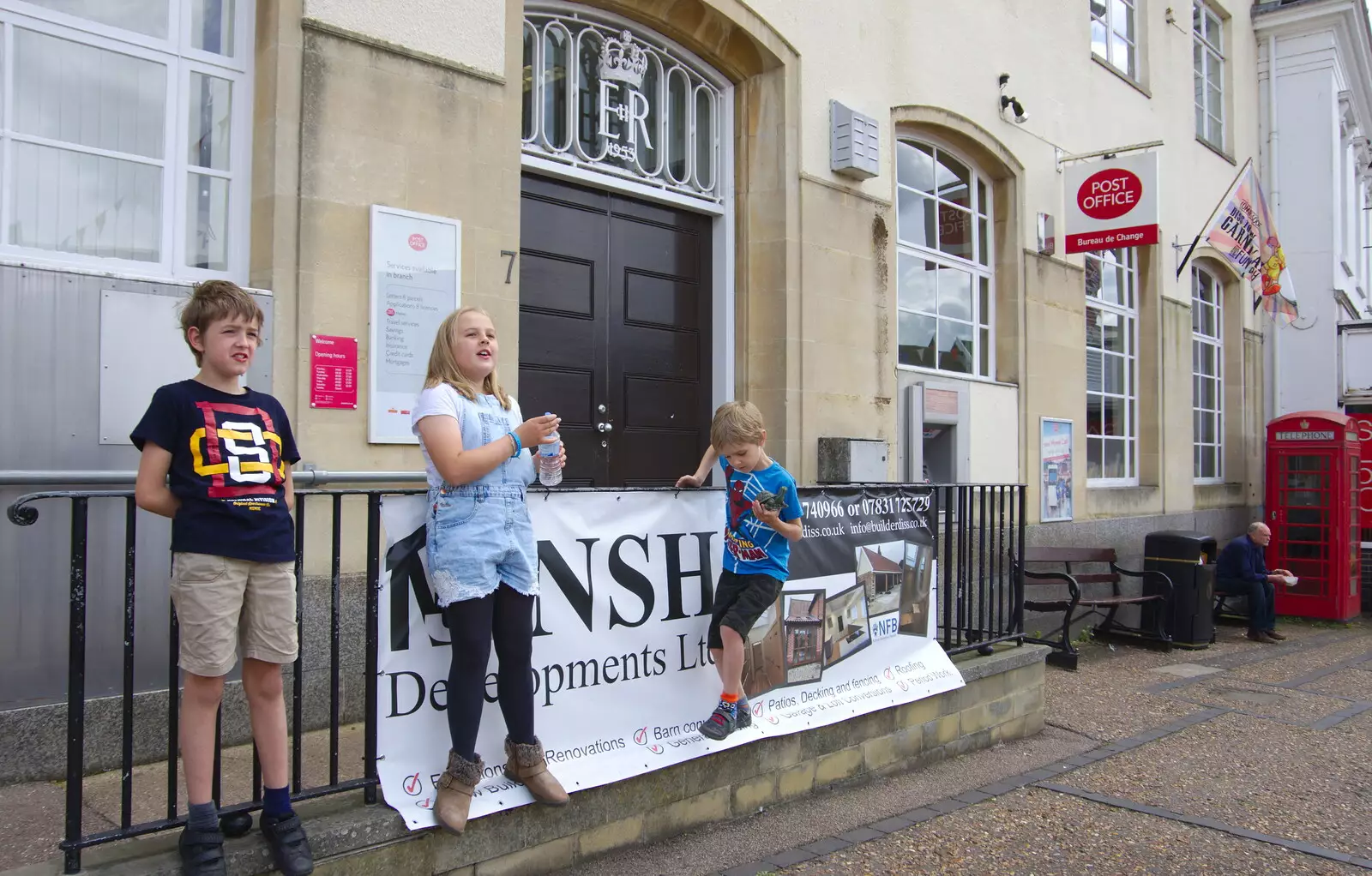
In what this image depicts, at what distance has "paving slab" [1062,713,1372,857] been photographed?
4738mm

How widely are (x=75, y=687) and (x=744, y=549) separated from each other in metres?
2.42

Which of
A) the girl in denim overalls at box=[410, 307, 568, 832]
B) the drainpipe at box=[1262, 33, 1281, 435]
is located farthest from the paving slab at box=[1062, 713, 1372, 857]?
the drainpipe at box=[1262, 33, 1281, 435]

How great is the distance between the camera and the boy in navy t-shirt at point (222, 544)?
2828mm

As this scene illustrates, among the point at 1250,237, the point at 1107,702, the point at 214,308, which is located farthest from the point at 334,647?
the point at 1250,237

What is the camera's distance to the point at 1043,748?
19.3 ft

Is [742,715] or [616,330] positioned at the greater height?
[616,330]

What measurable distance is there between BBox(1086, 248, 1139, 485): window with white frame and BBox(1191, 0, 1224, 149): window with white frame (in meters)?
3.14

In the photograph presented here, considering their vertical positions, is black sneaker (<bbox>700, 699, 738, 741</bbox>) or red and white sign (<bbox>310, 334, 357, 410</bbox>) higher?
red and white sign (<bbox>310, 334, 357, 410</bbox>)

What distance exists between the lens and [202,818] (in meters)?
2.83

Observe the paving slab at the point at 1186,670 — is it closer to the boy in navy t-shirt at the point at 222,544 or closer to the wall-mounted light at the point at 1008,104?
the wall-mounted light at the point at 1008,104

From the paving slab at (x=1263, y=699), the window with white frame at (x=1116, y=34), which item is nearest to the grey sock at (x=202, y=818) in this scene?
the paving slab at (x=1263, y=699)

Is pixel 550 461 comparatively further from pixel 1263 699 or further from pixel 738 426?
pixel 1263 699

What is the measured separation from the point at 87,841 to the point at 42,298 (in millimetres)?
2389

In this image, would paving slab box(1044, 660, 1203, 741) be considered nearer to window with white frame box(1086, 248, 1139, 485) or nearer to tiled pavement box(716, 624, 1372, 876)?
tiled pavement box(716, 624, 1372, 876)
